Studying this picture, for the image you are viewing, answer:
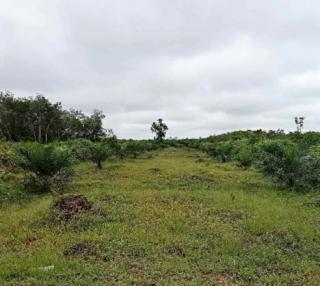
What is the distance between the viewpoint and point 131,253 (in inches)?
298

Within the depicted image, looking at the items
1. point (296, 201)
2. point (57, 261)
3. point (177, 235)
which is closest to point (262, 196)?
point (296, 201)

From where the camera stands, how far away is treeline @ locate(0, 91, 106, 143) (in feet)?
157

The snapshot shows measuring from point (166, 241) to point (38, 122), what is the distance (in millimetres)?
44463

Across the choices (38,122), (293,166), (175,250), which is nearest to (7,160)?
(293,166)

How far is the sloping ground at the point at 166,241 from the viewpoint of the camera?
6.51 metres

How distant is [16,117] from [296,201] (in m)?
40.7

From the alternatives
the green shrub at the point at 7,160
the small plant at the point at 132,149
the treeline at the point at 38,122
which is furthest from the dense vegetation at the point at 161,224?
the treeline at the point at 38,122

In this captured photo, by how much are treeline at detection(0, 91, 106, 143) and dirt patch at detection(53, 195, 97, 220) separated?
118ft

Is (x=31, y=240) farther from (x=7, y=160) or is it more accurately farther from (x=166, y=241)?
(x=7, y=160)

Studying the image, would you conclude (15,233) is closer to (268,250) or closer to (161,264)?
(161,264)

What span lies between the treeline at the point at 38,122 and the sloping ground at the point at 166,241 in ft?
119

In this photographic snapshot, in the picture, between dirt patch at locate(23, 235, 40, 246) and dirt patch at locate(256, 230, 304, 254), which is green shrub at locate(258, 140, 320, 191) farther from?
dirt patch at locate(23, 235, 40, 246)

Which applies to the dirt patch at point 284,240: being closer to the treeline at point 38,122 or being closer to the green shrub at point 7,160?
the green shrub at point 7,160

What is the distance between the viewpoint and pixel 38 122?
50.2m
